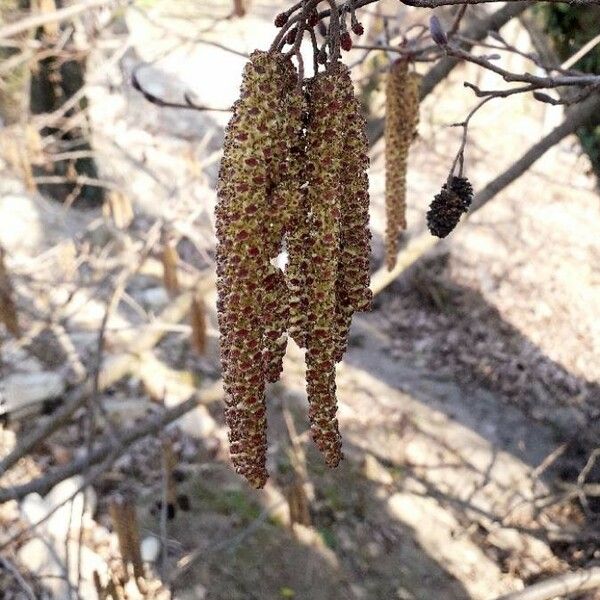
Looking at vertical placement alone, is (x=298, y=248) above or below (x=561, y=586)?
above

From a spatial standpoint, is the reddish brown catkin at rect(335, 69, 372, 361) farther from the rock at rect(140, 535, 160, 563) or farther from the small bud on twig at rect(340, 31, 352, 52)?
the rock at rect(140, 535, 160, 563)

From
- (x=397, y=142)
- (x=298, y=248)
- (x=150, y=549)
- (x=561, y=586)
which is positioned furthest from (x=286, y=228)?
(x=150, y=549)

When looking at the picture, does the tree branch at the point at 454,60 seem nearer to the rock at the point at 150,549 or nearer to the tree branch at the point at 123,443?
the tree branch at the point at 123,443

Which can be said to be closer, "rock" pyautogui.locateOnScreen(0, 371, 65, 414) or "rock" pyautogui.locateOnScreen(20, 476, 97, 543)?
"rock" pyautogui.locateOnScreen(20, 476, 97, 543)

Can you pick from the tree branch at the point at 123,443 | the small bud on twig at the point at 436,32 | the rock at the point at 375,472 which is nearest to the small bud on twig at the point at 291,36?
the small bud on twig at the point at 436,32

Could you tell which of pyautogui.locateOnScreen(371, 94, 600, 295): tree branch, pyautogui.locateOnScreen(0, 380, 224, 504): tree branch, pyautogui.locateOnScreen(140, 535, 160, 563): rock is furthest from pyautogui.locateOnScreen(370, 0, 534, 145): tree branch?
pyautogui.locateOnScreen(140, 535, 160, 563): rock

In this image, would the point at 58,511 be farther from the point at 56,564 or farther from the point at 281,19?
the point at 281,19
